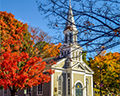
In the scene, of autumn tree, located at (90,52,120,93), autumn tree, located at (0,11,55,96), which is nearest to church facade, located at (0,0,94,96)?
autumn tree, located at (90,52,120,93)

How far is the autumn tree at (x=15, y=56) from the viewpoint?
18.2 m

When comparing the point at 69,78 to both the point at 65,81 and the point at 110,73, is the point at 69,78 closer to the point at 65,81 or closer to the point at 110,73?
the point at 65,81

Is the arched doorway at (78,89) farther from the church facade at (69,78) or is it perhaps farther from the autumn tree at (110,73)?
the autumn tree at (110,73)

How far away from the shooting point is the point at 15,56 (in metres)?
18.6

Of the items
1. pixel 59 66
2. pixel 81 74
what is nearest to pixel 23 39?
pixel 59 66

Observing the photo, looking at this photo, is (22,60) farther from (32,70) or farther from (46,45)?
(46,45)

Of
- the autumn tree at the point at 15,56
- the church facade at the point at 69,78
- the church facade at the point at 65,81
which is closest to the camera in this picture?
the autumn tree at the point at 15,56

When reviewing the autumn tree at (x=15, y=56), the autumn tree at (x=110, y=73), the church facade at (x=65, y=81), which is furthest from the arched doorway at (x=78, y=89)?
the autumn tree at (x=15, y=56)

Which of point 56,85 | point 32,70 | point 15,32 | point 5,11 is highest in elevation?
point 5,11

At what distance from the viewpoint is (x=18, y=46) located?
19891mm

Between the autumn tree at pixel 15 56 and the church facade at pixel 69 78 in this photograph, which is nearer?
the autumn tree at pixel 15 56

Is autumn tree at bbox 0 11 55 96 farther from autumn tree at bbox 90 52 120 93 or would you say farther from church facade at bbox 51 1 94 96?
autumn tree at bbox 90 52 120 93

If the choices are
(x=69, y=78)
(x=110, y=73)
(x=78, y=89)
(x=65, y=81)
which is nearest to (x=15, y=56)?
(x=65, y=81)

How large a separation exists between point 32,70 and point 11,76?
2383 mm
